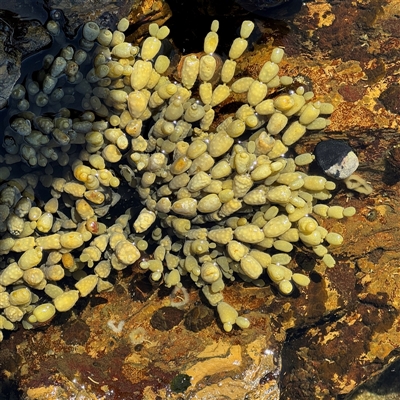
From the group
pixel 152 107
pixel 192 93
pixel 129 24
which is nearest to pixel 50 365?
pixel 152 107

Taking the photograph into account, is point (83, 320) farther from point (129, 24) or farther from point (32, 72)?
point (129, 24)

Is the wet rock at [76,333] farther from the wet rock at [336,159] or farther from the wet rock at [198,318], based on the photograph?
the wet rock at [336,159]

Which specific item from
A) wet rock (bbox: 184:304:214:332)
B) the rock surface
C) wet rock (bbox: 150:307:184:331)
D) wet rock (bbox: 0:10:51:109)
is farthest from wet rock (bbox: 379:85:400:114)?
wet rock (bbox: 0:10:51:109)

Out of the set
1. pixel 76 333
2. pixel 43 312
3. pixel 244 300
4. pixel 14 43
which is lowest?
pixel 76 333

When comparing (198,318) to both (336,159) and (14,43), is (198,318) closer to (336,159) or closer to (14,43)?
(336,159)

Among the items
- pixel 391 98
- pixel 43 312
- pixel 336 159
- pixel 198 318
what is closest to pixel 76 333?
pixel 43 312

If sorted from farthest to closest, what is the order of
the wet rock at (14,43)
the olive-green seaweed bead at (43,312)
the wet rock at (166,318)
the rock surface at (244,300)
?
the wet rock at (166,318), the rock surface at (244,300), the olive-green seaweed bead at (43,312), the wet rock at (14,43)

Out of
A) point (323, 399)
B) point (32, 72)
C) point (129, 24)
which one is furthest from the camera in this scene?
point (323, 399)

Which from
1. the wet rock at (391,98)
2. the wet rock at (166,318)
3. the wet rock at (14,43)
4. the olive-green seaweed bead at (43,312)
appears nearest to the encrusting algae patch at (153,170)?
the olive-green seaweed bead at (43,312)

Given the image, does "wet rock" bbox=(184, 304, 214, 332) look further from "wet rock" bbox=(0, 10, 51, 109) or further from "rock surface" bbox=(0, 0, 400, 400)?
"wet rock" bbox=(0, 10, 51, 109)
